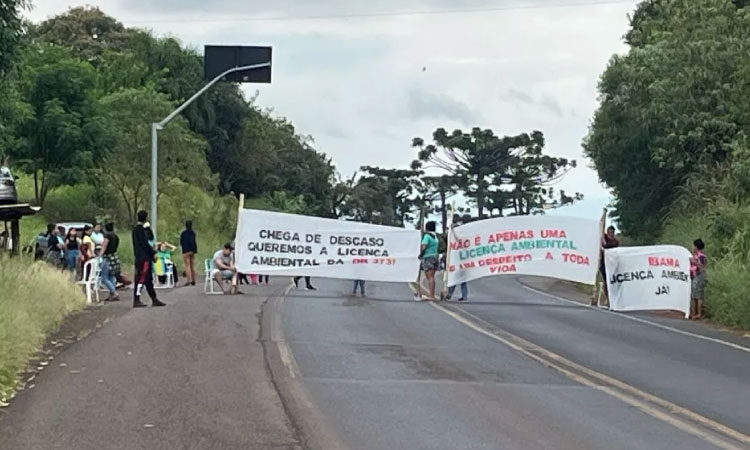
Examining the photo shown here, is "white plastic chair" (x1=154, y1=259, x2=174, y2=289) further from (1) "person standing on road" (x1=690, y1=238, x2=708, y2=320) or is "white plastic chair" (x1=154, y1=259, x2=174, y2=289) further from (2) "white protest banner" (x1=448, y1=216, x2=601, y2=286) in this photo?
(1) "person standing on road" (x1=690, y1=238, x2=708, y2=320)

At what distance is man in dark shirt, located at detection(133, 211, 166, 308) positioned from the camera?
74.2 feet

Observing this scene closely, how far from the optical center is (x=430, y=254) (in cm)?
2778

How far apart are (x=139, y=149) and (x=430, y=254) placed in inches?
1129

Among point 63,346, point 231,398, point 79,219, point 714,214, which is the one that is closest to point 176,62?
point 79,219

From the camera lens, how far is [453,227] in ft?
93.4

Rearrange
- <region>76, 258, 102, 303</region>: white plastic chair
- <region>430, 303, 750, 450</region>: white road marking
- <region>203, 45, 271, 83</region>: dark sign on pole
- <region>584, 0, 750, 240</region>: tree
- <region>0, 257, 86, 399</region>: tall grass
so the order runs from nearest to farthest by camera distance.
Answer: <region>430, 303, 750, 450</region>: white road marking < <region>0, 257, 86, 399</region>: tall grass < <region>76, 258, 102, 303</region>: white plastic chair < <region>203, 45, 271, 83</region>: dark sign on pole < <region>584, 0, 750, 240</region>: tree

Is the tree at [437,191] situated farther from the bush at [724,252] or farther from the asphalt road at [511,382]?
the asphalt road at [511,382]

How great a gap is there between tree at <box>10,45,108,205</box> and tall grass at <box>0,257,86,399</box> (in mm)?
28112

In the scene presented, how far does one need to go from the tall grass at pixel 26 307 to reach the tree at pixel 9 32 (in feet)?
10.7

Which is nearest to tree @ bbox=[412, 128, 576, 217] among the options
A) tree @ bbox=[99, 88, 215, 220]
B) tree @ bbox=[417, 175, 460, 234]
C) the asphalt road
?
tree @ bbox=[417, 175, 460, 234]

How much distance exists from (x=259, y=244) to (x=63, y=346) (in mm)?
12415

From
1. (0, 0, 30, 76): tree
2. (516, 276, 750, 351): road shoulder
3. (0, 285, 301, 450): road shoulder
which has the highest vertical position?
(0, 0, 30, 76): tree

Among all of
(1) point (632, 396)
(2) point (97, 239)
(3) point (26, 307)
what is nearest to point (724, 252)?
(2) point (97, 239)

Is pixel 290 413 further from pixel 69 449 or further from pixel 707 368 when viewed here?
pixel 707 368
